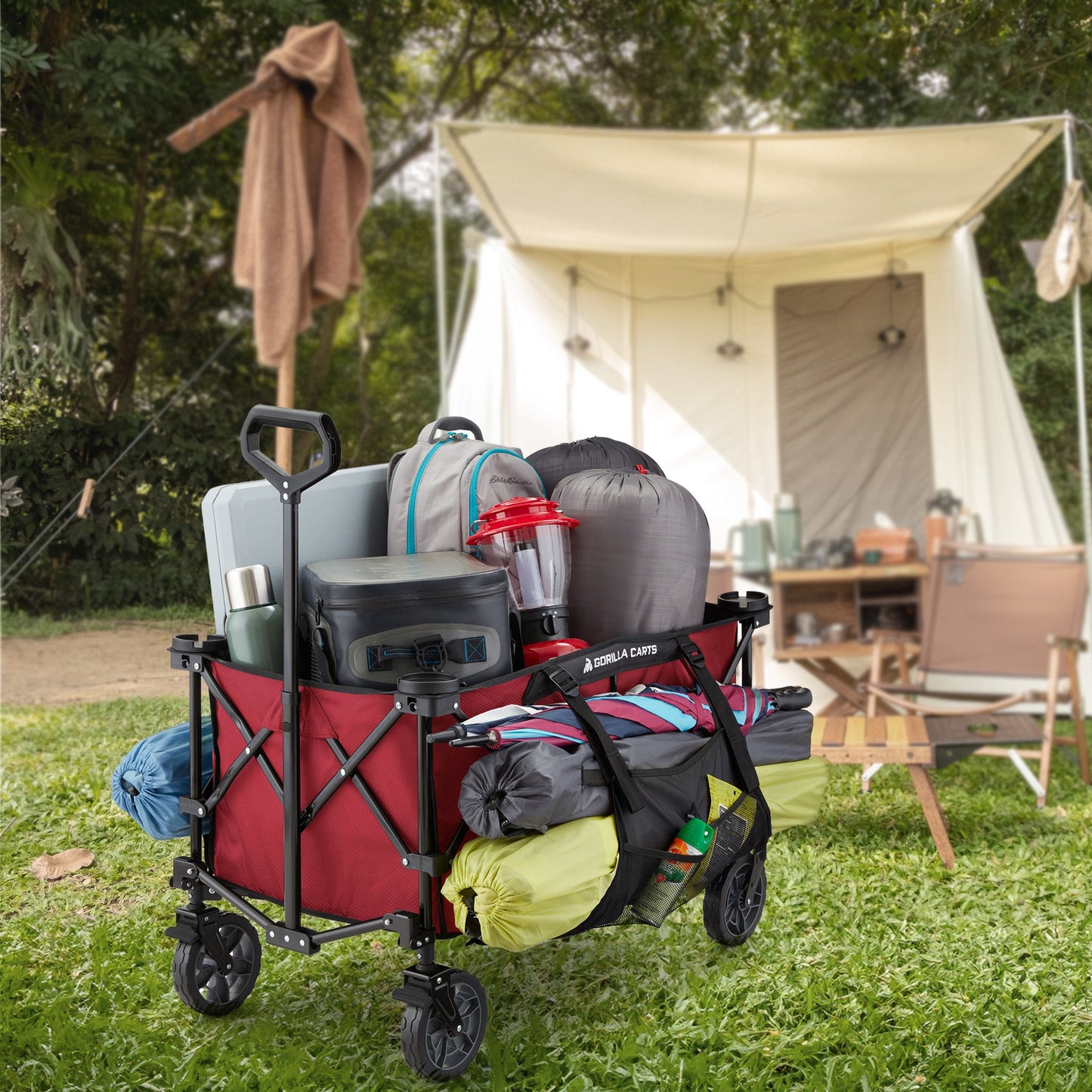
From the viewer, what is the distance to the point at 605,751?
5.30 feet

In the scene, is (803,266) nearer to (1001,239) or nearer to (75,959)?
(1001,239)

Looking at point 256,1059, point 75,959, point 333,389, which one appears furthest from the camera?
point 333,389

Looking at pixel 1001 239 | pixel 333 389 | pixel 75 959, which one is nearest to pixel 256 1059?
pixel 75 959

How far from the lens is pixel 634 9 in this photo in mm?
3980

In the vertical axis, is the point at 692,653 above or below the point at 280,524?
below

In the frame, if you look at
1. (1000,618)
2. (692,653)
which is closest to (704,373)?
(1000,618)

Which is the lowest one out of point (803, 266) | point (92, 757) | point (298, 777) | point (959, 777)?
point (959, 777)

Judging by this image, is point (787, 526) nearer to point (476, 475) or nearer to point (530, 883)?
point (476, 475)

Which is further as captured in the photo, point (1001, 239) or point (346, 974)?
point (1001, 239)

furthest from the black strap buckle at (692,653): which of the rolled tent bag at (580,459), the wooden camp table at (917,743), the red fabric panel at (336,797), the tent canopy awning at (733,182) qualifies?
the tent canopy awning at (733,182)

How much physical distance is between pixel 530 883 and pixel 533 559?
0.57 metres

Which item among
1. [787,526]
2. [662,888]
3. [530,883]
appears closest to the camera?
[530,883]

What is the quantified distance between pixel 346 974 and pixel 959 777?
2214 millimetres

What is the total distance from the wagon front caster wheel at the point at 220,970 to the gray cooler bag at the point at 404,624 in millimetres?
517
